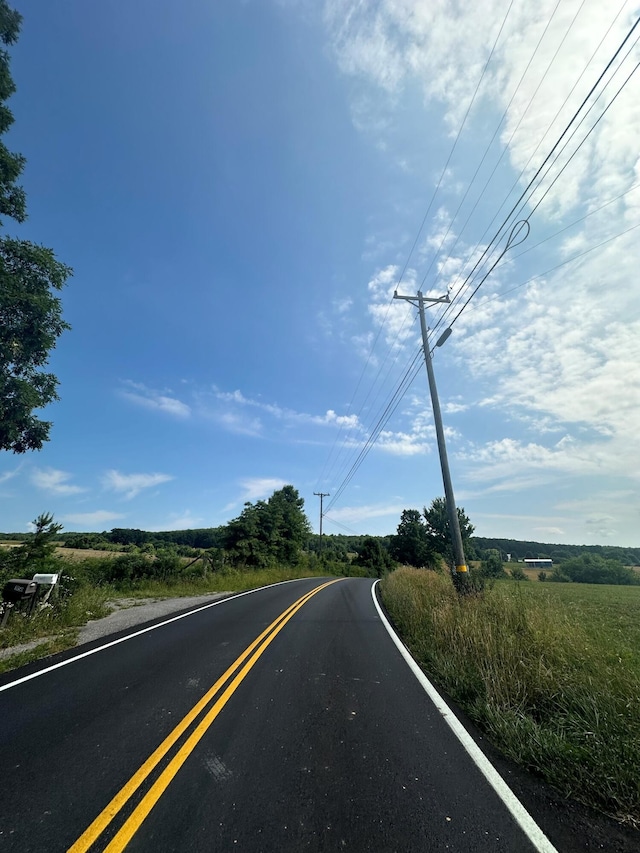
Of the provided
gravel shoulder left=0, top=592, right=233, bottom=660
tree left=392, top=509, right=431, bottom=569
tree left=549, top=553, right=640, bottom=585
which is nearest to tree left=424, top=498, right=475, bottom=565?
tree left=392, top=509, right=431, bottom=569

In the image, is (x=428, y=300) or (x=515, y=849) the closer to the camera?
(x=515, y=849)

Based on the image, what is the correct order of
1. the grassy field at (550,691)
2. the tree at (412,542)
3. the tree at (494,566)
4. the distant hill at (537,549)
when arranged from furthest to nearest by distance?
1. the distant hill at (537,549)
2. the tree at (412,542)
3. the tree at (494,566)
4. the grassy field at (550,691)

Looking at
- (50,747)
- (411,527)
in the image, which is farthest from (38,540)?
(411,527)

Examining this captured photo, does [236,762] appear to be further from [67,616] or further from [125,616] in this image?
[125,616]

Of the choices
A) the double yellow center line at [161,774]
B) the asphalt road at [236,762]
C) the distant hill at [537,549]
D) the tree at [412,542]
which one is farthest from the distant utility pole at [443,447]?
the distant hill at [537,549]

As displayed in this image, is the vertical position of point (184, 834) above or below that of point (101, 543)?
below

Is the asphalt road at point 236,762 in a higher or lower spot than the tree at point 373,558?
lower

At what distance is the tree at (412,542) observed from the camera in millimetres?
53281

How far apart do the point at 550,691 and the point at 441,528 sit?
2208 inches

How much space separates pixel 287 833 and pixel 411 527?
5841cm

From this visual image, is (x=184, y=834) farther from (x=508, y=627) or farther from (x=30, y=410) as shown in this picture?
(x=30, y=410)

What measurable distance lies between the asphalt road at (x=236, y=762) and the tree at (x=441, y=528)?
53.4m

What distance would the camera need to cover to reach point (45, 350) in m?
12.9

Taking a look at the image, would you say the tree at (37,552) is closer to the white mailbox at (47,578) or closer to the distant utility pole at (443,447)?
the white mailbox at (47,578)
